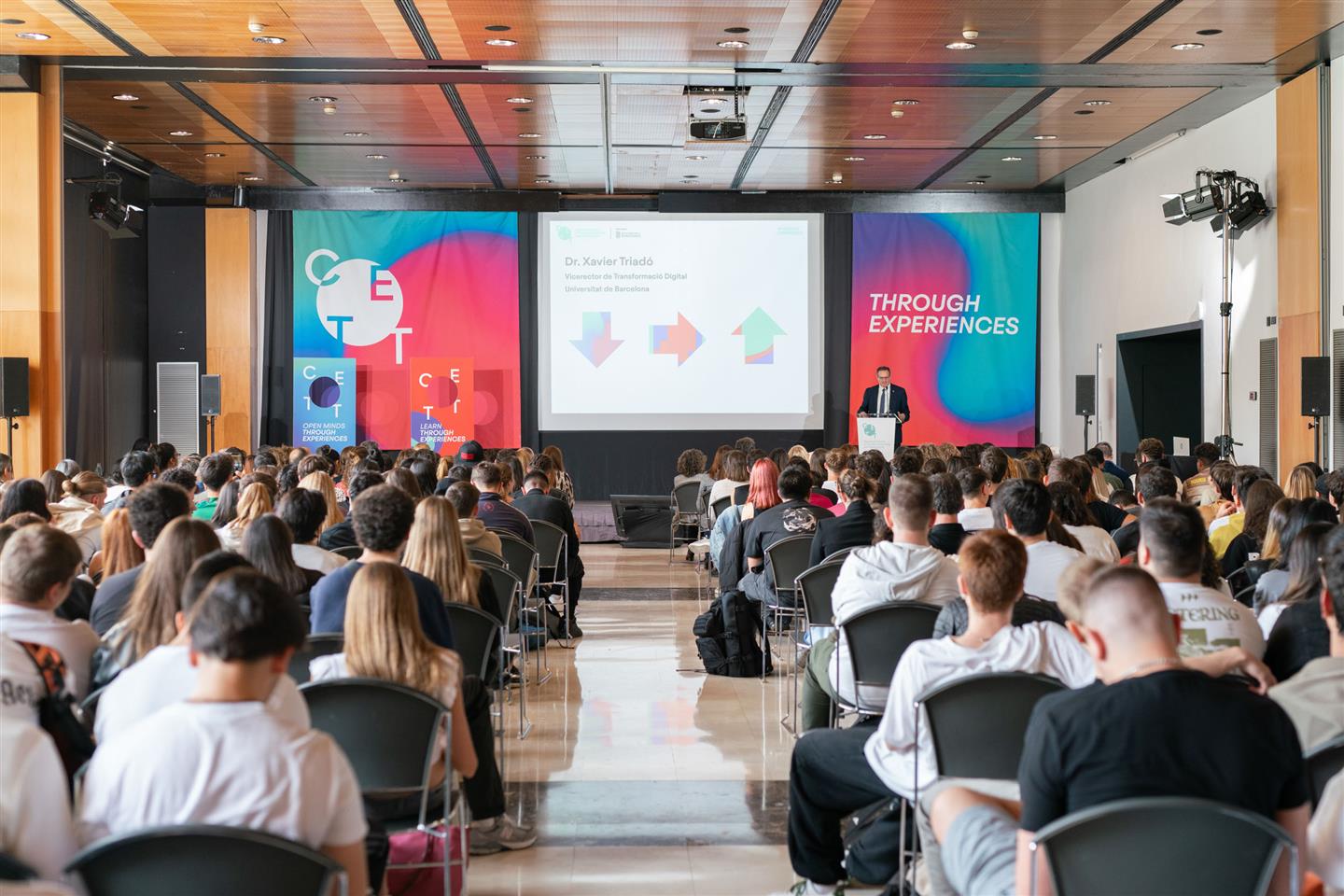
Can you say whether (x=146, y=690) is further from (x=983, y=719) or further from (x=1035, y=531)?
(x=1035, y=531)

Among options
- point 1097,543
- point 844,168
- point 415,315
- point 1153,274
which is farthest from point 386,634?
point 415,315

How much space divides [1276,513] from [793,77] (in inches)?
269

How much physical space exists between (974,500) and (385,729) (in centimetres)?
413

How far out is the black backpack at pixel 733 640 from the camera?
7539 mm

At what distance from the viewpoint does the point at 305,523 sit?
16.5 ft

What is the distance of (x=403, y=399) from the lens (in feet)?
54.1

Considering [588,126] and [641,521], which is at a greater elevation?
[588,126]

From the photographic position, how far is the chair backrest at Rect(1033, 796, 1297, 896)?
2.16 metres

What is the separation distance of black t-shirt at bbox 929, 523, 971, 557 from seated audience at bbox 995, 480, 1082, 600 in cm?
65

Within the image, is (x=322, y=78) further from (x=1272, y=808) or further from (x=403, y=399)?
(x=1272, y=808)

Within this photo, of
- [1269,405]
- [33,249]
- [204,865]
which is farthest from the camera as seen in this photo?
[1269,405]

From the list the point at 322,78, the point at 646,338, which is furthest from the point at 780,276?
the point at 322,78

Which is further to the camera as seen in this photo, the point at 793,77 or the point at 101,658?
the point at 793,77

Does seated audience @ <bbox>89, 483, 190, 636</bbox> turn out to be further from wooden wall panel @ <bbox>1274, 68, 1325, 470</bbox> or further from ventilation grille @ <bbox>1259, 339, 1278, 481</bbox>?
ventilation grille @ <bbox>1259, 339, 1278, 481</bbox>
